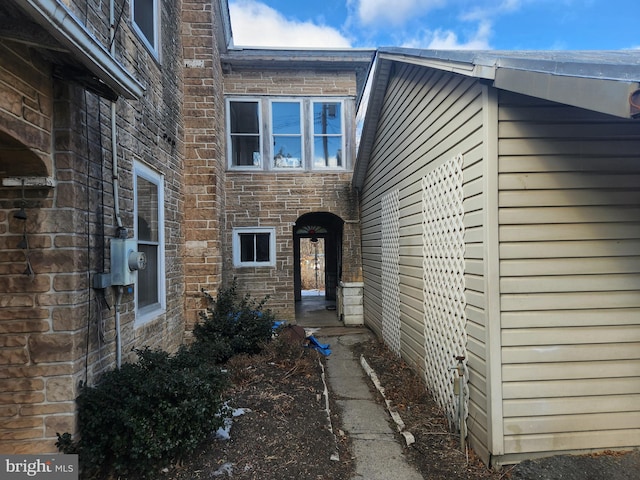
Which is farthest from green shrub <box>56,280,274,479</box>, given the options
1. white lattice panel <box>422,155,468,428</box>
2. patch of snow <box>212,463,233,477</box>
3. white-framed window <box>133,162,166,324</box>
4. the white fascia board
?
the white fascia board

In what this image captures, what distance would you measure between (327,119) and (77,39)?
6.91 m

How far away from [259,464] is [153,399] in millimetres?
1012

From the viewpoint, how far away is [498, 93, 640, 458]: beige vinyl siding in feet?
9.18

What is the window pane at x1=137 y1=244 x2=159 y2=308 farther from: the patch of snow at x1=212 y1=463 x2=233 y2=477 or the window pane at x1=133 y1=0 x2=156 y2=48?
the window pane at x1=133 y1=0 x2=156 y2=48

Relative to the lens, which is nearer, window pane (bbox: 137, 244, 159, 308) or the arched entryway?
window pane (bbox: 137, 244, 159, 308)

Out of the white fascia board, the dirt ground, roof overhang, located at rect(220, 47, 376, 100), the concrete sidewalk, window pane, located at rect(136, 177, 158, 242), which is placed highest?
roof overhang, located at rect(220, 47, 376, 100)

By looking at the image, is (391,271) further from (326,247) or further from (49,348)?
(326,247)

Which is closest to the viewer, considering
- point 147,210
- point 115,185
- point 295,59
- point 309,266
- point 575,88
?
point 575,88

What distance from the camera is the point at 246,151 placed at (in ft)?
27.3

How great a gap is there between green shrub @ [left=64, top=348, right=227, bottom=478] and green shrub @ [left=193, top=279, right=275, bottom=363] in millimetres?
2252

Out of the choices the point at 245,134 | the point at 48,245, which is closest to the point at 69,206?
the point at 48,245

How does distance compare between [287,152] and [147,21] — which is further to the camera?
[287,152]

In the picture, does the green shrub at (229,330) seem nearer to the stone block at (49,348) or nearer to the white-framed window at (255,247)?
the white-framed window at (255,247)

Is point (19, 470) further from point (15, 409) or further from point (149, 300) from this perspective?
point (149, 300)
